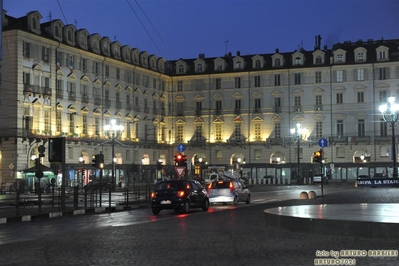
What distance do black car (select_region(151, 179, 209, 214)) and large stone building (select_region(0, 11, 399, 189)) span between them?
40.6 metres

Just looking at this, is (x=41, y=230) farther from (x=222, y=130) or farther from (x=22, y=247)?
(x=222, y=130)

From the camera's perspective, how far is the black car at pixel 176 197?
88.6ft

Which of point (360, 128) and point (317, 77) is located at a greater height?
point (317, 77)

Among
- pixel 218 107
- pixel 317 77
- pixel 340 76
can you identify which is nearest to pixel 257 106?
pixel 218 107

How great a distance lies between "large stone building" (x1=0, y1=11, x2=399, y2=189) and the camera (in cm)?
7056

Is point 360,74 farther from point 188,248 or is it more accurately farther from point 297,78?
point 188,248

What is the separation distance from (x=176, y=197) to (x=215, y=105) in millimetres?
67169

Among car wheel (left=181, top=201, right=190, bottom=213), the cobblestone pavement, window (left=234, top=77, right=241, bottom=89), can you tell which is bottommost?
car wheel (left=181, top=201, right=190, bottom=213)

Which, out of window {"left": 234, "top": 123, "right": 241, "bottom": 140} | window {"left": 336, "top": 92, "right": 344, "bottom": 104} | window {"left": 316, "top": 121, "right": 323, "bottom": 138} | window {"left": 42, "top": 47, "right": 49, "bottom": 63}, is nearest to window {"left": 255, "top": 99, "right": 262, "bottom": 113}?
window {"left": 234, "top": 123, "right": 241, "bottom": 140}

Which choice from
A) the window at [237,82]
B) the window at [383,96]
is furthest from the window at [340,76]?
the window at [237,82]

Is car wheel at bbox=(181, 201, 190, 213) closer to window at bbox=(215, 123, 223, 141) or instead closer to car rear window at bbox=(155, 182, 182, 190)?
car rear window at bbox=(155, 182, 182, 190)

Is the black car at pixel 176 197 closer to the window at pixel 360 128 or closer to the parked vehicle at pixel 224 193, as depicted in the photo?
the parked vehicle at pixel 224 193

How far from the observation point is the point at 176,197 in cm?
2708

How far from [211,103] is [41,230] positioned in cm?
7488
